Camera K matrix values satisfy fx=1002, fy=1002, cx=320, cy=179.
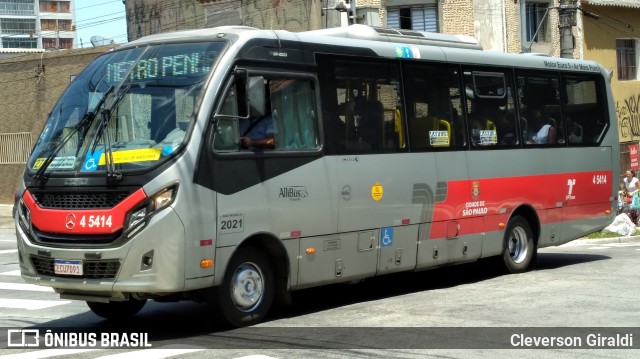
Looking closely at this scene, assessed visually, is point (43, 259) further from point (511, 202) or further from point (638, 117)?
point (638, 117)

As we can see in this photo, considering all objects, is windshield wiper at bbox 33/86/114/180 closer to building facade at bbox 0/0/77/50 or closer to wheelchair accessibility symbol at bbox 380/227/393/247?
wheelchair accessibility symbol at bbox 380/227/393/247

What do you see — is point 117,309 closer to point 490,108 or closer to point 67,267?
point 67,267

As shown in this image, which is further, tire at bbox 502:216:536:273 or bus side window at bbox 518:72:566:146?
bus side window at bbox 518:72:566:146

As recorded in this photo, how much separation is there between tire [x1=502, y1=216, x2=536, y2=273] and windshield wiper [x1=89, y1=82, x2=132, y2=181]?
7.03 m

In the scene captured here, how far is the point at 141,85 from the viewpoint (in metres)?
10.8

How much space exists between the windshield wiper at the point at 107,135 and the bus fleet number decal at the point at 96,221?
1.35ft

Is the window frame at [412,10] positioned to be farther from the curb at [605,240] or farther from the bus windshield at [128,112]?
the bus windshield at [128,112]

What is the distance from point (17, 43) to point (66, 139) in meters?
124

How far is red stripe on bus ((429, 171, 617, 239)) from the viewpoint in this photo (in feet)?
46.3

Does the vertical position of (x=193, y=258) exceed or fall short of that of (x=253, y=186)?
it falls short

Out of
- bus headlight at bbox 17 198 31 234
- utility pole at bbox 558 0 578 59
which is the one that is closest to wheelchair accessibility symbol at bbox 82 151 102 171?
bus headlight at bbox 17 198 31 234

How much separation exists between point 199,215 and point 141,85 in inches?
64.7

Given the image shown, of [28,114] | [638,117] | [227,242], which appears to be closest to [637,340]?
[227,242]

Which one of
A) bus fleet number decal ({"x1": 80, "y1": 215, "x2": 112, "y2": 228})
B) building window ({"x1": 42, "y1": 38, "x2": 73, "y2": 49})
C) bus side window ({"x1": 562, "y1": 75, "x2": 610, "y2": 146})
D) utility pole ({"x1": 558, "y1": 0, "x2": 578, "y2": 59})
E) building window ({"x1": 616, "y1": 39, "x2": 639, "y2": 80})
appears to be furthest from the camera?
building window ({"x1": 42, "y1": 38, "x2": 73, "y2": 49})
